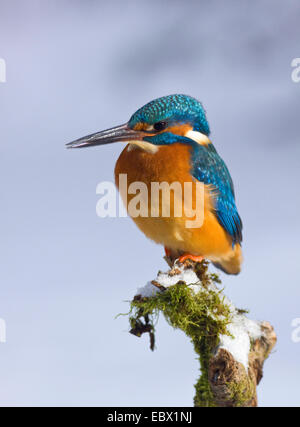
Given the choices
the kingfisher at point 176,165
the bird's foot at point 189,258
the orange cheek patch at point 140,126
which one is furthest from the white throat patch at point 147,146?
the bird's foot at point 189,258

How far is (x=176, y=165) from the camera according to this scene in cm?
404

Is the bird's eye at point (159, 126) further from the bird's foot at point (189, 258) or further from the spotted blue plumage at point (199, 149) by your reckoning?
the bird's foot at point (189, 258)

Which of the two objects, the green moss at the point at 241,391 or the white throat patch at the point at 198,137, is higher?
the white throat patch at the point at 198,137

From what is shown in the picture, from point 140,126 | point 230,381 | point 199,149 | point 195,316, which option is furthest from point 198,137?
point 230,381

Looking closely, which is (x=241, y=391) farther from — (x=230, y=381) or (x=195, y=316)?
(x=195, y=316)

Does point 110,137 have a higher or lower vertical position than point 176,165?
higher

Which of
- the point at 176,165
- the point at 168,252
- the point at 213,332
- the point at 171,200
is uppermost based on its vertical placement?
the point at 176,165

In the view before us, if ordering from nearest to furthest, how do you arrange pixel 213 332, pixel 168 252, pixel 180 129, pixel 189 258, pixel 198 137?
1. pixel 213 332
2. pixel 180 129
3. pixel 198 137
4. pixel 189 258
5. pixel 168 252

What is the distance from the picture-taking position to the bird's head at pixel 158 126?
397cm

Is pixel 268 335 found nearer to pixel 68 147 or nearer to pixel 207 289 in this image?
pixel 207 289

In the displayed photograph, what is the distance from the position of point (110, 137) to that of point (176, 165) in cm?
55
